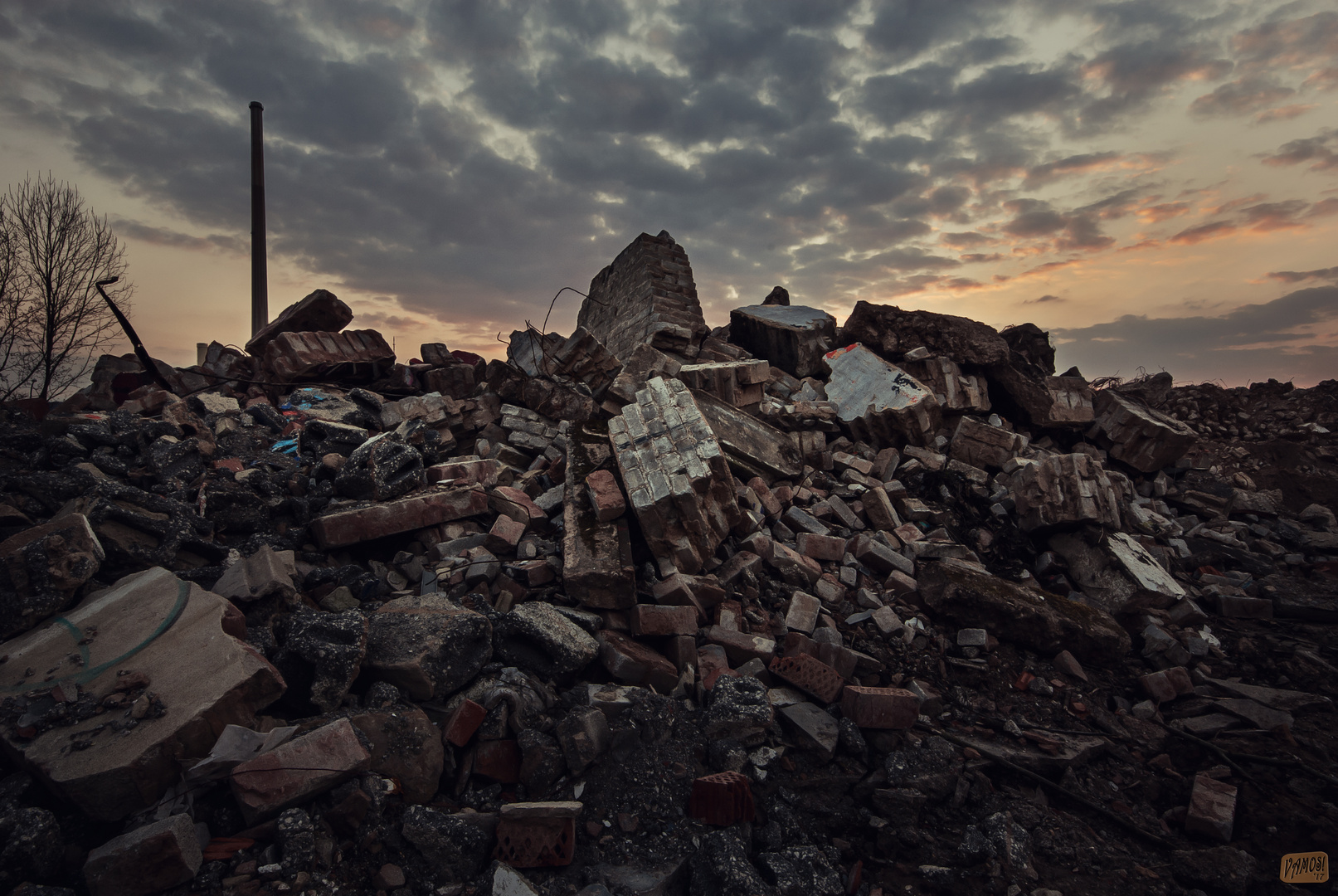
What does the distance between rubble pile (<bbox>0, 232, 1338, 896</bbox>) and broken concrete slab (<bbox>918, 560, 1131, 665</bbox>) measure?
0.03 metres

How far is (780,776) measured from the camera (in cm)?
316

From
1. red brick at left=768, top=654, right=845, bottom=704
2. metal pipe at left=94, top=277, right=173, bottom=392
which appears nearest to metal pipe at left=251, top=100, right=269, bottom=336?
metal pipe at left=94, top=277, right=173, bottom=392

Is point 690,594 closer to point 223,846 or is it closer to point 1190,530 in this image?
point 223,846

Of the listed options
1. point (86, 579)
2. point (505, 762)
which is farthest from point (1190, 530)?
point (86, 579)

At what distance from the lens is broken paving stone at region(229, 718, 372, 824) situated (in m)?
2.28

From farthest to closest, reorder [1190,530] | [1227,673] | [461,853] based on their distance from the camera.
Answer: [1190,530]
[1227,673]
[461,853]

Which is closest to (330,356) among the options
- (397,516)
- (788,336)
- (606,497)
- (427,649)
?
(397,516)

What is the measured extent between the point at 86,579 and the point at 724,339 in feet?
31.9

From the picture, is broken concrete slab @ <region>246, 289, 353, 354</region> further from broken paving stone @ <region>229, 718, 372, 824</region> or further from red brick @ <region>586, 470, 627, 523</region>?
broken paving stone @ <region>229, 718, 372, 824</region>

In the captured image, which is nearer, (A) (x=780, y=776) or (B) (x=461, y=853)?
(B) (x=461, y=853)

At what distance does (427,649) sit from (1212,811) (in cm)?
439

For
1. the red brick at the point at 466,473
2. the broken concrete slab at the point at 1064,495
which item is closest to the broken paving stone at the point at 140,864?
the red brick at the point at 466,473

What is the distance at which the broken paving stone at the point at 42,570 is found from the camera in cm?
291

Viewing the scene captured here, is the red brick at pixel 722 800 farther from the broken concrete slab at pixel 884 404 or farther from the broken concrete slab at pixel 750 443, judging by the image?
the broken concrete slab at pixel 884 404
